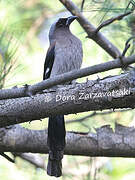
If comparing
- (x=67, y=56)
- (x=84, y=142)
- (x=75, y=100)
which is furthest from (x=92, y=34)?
(x=75, y=100)

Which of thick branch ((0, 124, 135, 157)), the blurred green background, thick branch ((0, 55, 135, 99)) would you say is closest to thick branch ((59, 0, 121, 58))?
the blurred green background

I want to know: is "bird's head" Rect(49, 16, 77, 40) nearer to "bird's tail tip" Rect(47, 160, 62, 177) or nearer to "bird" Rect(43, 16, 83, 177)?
"bird" Rect(43, 16, 83, 177)

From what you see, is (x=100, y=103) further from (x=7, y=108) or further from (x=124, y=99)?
(x=7, y=108)

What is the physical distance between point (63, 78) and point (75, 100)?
0.15m

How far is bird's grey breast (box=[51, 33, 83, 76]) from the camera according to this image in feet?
10.3

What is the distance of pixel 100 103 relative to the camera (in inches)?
75.0

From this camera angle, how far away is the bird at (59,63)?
2646 millimetres

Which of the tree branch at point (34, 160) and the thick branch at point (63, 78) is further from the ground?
the thick branch at point (63, 78)

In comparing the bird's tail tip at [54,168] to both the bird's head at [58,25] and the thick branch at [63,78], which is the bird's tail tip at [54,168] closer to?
the thick branch at [63,78]

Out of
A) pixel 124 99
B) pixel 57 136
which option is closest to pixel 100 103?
pixel 124 99

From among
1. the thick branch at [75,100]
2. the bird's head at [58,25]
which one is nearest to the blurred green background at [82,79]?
the bird's head at [58,25]

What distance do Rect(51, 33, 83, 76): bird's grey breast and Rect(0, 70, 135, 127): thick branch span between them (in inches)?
44.6

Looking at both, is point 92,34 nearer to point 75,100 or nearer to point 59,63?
point 59,63

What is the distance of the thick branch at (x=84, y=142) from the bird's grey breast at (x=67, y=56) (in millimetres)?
680
